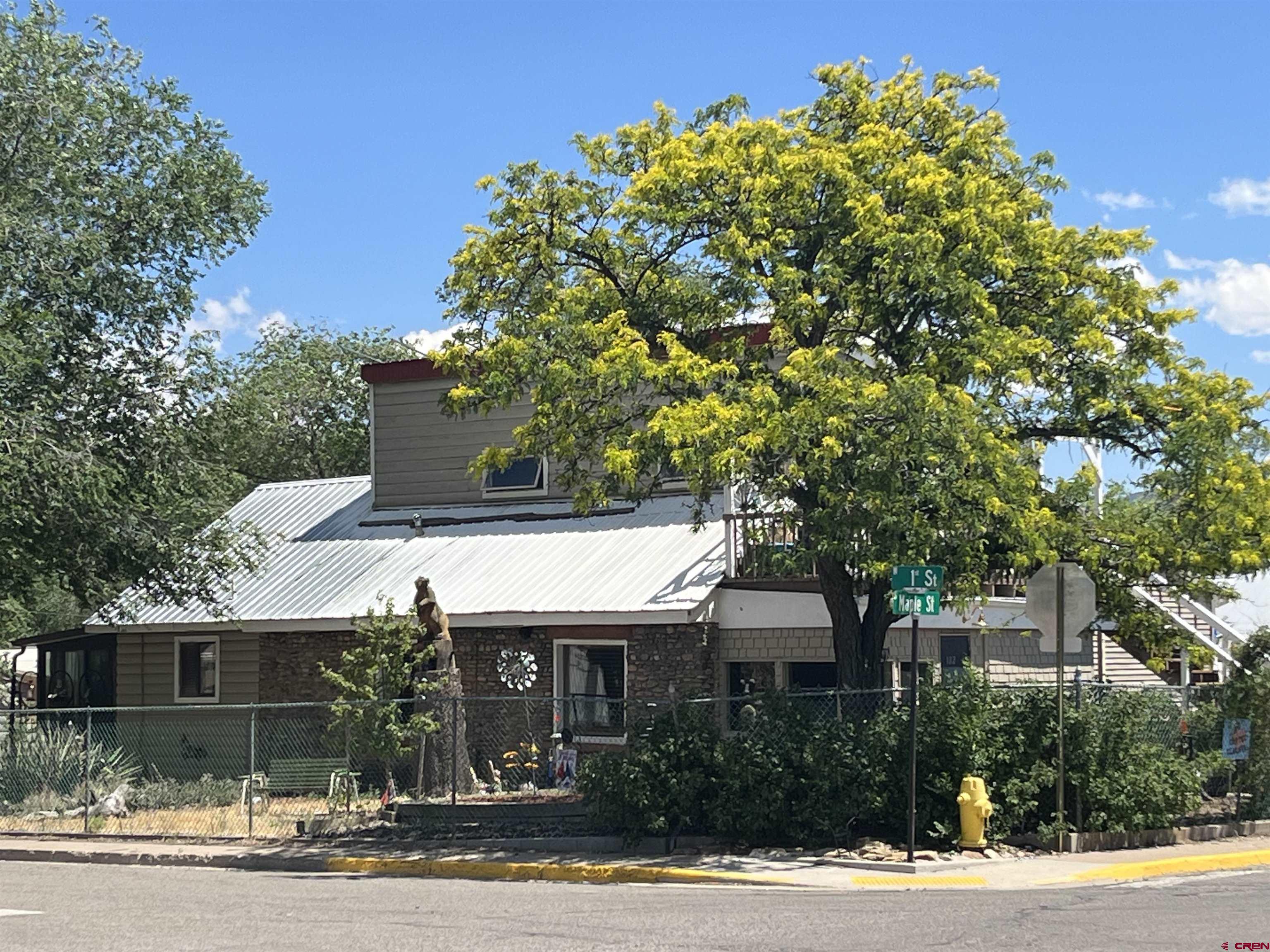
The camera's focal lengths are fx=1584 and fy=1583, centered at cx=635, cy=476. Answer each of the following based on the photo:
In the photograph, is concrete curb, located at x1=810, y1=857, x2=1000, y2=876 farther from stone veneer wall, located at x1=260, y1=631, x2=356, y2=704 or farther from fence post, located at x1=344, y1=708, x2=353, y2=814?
stone veneer wall, located at x1=260, y1=631, x2=356, y2=704

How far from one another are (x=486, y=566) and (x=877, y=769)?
10886mm

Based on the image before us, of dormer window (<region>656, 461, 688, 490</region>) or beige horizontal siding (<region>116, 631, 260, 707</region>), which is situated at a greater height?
dormer window (<region>656, 461, 688, 490</region>)

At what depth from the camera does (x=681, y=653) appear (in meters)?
23.5

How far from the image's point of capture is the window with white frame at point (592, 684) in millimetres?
24156

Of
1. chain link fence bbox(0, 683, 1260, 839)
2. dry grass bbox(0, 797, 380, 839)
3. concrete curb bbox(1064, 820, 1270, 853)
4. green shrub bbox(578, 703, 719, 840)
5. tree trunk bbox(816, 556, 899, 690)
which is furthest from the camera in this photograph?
dry grass bbox(0, 797, 380, 839)

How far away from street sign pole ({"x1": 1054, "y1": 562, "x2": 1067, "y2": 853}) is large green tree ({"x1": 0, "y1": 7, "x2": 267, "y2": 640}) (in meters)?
14.2

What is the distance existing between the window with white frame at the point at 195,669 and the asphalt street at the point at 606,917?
12.3 metres

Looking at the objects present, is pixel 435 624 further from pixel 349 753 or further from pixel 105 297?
pixel 105 297

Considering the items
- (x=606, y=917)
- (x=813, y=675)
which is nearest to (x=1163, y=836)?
(x=813, y=675)

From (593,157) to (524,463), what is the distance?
985 cm

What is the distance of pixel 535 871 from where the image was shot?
1650 centimetres

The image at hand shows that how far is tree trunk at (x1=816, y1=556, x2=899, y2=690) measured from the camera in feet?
62.3

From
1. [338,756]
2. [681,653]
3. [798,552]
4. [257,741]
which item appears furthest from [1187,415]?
[257,741]

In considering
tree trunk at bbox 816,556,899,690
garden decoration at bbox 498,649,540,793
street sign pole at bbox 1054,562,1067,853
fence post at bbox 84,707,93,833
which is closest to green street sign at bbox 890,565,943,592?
Answer: street sign pole at bbox 1054,562,1067,853
